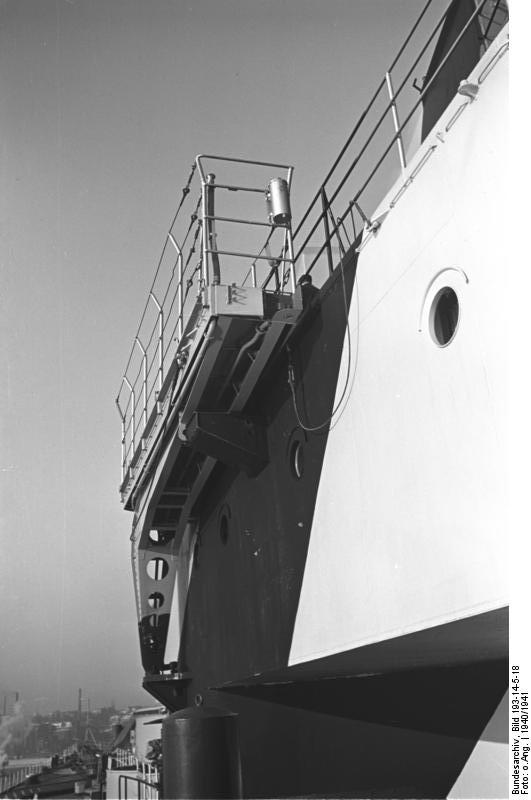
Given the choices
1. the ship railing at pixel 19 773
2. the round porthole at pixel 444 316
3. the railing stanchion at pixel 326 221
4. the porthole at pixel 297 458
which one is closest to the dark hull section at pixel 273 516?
the porthole at pixel 297 458

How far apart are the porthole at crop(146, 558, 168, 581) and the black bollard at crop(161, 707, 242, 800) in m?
6.62

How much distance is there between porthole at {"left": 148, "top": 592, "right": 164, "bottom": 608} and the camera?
39.3 feet

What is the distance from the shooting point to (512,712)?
3178 millimetres

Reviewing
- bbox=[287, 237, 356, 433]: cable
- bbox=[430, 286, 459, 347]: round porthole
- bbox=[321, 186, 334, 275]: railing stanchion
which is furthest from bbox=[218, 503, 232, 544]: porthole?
bbox=[430, 286, 459, 347]: round porthole

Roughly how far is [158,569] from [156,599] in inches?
23.2

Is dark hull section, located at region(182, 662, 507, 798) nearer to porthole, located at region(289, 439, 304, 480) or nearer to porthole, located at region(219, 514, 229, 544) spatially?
porthole, located at region(219, 514, 229, 544)

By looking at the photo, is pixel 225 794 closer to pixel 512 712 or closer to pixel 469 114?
pixel 512 712

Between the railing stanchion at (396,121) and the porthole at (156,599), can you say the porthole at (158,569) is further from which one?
the railing stanchion at (396,121)

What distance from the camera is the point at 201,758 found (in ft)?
17.1

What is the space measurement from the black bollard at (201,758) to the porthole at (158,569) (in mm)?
6623

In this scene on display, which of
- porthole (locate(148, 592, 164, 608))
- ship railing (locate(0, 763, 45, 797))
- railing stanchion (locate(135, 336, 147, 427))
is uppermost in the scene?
railing stanchion (locate(135, 336, 147, 427))

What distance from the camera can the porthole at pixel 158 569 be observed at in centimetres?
1198

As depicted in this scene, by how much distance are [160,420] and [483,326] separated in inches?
247

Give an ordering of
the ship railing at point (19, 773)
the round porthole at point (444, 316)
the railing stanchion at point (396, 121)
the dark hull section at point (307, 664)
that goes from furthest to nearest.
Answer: the ship railing at point (19, 773), the dark hull section at point (307, 664), the railing stanchion at point (396, 121), the round porthole at point (444, 316)
